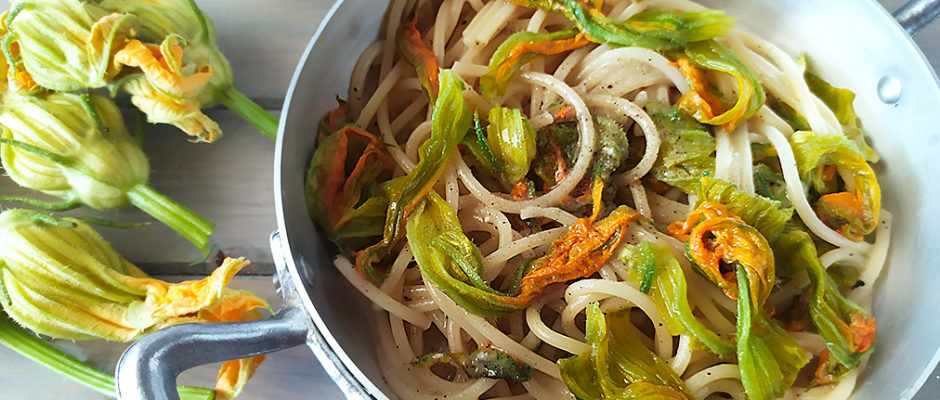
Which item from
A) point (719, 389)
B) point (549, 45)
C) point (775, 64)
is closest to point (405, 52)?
point (549, 45)

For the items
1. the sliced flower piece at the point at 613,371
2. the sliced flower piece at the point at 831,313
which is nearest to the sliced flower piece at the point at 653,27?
the sliced flower piece at the point at 831,313

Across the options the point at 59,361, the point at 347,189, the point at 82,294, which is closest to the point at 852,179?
the point at 347,189

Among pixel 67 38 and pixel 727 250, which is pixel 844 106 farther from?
pixel 67 38

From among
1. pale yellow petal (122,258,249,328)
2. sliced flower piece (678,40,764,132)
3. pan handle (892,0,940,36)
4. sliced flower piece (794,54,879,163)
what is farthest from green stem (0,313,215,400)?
pan handle (892,0,940,36)

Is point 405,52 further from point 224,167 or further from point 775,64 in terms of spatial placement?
point 775,64

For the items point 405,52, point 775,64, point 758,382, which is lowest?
point 758,382

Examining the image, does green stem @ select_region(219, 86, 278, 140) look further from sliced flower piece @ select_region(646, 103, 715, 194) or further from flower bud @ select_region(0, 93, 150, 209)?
sliced flower piece @ select_region(646, 103, 715, 194)

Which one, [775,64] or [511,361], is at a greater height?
[775,64]
